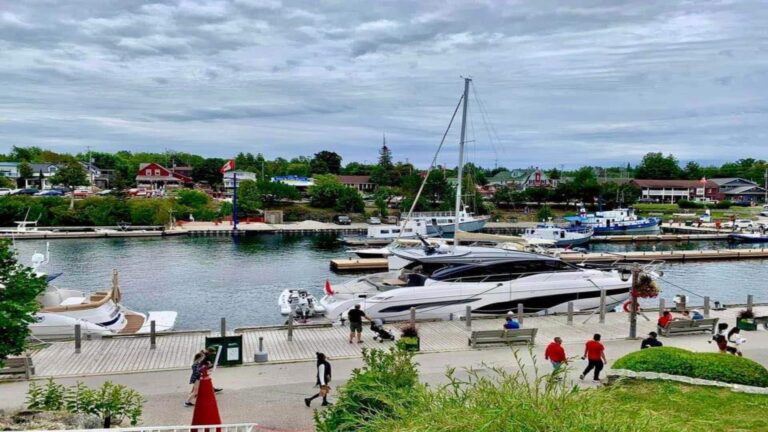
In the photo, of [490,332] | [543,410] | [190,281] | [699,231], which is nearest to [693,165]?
[699,231]

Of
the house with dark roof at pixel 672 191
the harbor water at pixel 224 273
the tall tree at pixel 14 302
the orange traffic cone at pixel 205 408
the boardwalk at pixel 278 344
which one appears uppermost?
the house with dark roof at pixel 672 191

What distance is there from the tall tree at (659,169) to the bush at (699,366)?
162m

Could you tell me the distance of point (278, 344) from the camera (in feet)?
63.7

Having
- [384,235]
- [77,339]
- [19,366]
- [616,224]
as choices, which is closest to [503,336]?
[77,339]

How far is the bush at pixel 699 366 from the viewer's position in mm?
13375

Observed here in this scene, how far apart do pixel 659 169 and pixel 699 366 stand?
162915 mm

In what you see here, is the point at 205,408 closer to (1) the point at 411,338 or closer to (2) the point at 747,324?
(1) the point at 411,338

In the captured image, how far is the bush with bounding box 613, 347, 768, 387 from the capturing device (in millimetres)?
13375

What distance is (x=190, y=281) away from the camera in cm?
4562

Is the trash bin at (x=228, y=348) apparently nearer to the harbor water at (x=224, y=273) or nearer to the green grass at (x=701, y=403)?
the green grass at (x=701, y=403)

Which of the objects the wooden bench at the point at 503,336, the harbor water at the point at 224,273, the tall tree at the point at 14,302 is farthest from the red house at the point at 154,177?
the tall tree at the point at 14,302

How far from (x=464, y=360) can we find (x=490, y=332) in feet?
5.51

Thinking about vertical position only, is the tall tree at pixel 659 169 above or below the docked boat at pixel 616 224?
above

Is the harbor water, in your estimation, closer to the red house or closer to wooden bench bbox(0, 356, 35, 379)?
wooden bench bbox(0, 356, 35, 379)
